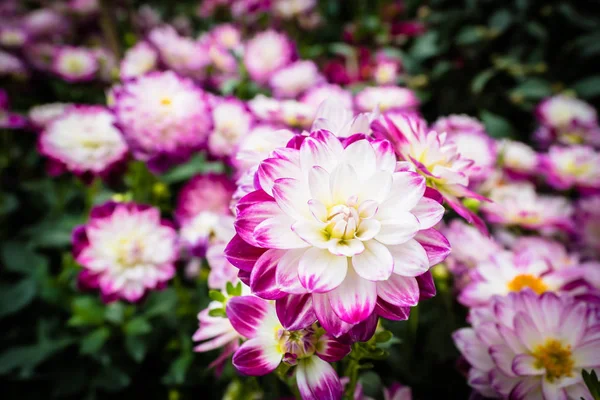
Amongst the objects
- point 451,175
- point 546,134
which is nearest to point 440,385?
point 451,175

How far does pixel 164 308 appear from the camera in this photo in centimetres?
76

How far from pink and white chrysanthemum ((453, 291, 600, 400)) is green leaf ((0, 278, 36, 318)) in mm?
838

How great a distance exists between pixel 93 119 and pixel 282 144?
1.87 feet

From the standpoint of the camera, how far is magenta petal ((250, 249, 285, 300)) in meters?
0.32

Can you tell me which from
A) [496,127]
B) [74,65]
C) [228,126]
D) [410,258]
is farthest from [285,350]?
[74,65]

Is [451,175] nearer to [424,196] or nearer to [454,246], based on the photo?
[424,196]

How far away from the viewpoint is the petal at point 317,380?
0.35 meters

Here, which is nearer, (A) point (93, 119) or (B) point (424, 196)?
(B) point (424, 196)

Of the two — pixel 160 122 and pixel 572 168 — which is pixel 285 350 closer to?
pixel 160 122

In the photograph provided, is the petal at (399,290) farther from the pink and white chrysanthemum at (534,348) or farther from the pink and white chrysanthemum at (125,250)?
the pink and white chrysanthemum at (125,250)

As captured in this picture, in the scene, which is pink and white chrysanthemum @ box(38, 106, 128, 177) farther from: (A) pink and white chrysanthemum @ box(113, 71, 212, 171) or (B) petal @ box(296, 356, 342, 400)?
(B) petal @ box(296, 356, 342, 400)

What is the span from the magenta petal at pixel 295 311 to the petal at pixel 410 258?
0.07m

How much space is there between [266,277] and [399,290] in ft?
0.33

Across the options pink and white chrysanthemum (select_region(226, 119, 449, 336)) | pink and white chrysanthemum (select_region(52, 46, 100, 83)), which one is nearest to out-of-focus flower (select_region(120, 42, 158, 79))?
pink and white chrysanthemum (select_region(52, 46, 100, 83))
